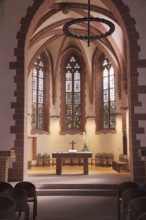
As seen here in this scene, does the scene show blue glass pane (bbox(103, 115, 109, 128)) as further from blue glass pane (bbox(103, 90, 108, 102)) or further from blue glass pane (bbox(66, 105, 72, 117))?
blue glass pane (bbox(66, 105, 72, 117))

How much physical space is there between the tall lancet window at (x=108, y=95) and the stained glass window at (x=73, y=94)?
1681 mm

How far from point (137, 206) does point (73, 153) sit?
27.2 ft

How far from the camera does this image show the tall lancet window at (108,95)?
1759 centimetres

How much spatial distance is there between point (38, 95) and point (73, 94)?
7.29 feet

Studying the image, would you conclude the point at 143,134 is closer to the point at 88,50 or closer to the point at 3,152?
the point at 3,152

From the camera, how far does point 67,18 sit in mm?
14742

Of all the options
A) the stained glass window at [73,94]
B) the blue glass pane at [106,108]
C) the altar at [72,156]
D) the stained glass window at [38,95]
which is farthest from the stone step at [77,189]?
the stained glass window at [73,94]

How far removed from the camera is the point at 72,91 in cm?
1870

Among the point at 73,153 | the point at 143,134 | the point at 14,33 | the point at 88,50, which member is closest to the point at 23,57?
the point at 14,33

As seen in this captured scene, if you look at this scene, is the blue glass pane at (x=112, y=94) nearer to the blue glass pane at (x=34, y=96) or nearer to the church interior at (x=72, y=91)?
the church interior at (x=72, y=91)

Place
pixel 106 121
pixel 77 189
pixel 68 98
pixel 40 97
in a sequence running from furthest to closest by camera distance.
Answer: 1. pixel 68 98
2. pixel 40 97
3. pixel 106 121
4. pixel 77 189

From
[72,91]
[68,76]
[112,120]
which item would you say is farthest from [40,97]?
[112,120]

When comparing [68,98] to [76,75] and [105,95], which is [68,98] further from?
[105,95]

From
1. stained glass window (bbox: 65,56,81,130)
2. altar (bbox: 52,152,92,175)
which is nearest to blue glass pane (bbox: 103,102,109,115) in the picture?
stained glass window (bbox: 65,56,81,130)
